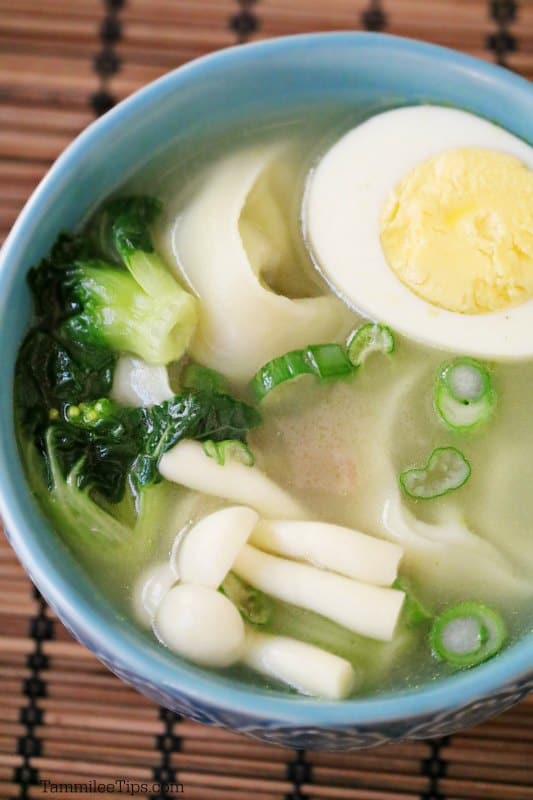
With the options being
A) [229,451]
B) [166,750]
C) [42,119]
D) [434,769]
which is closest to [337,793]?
[434,769]

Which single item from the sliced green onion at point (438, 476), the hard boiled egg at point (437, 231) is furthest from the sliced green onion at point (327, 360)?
the sliced green onion at point (438, 476)

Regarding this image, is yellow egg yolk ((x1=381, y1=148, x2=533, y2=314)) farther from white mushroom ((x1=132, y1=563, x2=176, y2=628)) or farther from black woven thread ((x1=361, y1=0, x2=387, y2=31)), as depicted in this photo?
white mushroom ((x1=132, y1=563, x2=176, y2=628))

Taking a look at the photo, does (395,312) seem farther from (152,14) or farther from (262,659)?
(152,14)

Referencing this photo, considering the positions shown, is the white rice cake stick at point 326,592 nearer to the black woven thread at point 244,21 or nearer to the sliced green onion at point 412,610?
the sliced green onion at point 412,610

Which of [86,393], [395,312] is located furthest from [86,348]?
[395,312]

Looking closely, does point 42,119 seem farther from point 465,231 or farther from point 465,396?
point 465,396

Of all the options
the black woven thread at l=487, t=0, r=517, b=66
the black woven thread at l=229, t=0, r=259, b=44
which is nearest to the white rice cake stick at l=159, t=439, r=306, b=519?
the black woven thread at l=229, t=0, r=259, b=44

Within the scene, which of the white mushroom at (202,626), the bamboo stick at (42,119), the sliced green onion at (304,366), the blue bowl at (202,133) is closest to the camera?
the blue bowl at (202,133)
